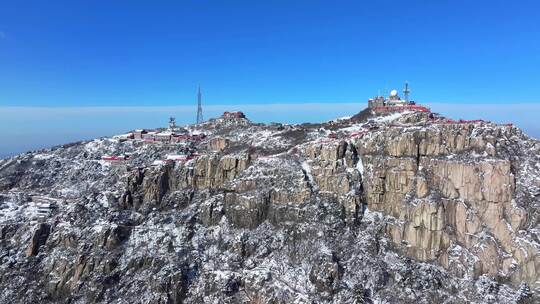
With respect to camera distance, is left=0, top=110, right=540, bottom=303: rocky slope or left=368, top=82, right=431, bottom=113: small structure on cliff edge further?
left=368, top=82, right=431, bottom=113: small structure on cliff edge

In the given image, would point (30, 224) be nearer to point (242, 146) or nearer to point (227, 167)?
point (227, 167)

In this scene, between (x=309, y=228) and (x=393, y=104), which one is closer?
(x=309, y=228)

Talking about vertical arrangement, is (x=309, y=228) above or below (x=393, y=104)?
below

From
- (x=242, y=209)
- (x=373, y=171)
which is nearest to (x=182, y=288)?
(x=242, y=209)

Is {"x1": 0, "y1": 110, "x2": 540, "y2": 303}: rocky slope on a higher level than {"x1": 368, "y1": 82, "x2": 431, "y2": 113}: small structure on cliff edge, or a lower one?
lower
